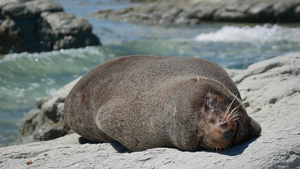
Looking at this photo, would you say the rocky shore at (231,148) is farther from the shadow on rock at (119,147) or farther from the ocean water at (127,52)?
the ocean water at (127,52)

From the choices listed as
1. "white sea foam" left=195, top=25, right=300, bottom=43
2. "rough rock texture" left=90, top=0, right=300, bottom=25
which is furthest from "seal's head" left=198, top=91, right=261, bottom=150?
"rough rock texture" left=90, top=0, right=300, bottom=25

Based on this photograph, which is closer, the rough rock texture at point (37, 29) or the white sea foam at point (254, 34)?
→ the rough rock texture at point (37, 29)

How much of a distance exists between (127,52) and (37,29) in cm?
302

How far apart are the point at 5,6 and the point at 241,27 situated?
1013 centimetres

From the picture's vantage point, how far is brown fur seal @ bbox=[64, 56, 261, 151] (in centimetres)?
340

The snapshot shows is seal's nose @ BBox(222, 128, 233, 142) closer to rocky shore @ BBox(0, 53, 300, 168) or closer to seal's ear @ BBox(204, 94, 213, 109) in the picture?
rocky shore @ BBox(0, 53, 300, 168)

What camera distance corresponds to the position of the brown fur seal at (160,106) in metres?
3.40

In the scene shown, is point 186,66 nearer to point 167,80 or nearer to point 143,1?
point 167,80

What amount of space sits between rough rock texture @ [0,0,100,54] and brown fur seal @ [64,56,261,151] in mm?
9071

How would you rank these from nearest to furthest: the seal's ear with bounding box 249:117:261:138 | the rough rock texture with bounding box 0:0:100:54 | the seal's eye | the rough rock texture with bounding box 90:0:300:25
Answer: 1. the seal's eye
2. the seal's ear with bounding box 249:117:261:138
3. the rough rock texture with bounding box 0:0:100:54
4. the rough rock texture with bounding box 90:0:300:25

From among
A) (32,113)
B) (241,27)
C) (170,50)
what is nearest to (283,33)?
(241,27)

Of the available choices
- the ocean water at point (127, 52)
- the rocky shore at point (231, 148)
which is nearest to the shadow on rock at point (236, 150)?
the rocky shore at point (231, 148)

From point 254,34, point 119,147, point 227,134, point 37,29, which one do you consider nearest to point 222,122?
point 227,134

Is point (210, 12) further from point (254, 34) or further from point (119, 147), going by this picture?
point (119, 147)
